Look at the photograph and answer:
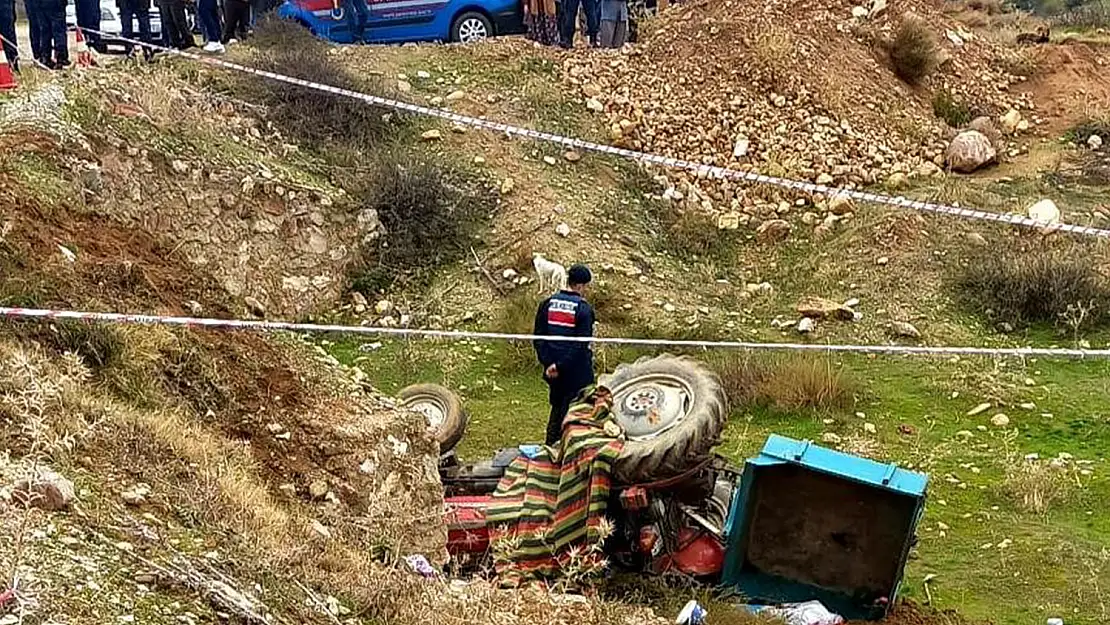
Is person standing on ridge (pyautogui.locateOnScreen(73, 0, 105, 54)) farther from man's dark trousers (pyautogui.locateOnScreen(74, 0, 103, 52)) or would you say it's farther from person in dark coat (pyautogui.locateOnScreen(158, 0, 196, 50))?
person in dark coat (pyautogui.locateOnScreen(158, 0, 196, 50))

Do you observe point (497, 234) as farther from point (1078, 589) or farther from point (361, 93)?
point (1078, 589)

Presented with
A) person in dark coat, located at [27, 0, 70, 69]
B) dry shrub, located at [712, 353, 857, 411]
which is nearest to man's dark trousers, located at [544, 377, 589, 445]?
dry shrub, located at [712, 353, 857, 411]

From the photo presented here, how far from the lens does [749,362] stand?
1079 cm

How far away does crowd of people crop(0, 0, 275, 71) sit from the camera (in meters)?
12.9

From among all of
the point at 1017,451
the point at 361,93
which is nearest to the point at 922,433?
the point at 1017,451

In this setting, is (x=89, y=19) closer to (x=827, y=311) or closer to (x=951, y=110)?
(x=827, y=311)

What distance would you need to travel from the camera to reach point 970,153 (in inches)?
604

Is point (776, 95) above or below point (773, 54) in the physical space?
below

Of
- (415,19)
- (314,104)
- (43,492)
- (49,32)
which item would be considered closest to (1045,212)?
(314,104)

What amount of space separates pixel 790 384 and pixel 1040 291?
3202 mm

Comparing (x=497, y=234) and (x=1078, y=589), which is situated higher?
(x=497, y=234)

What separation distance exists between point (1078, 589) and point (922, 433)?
8.94 feet

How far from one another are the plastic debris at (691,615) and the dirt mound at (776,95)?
876 centimetres

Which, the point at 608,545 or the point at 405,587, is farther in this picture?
the point at 608,545
